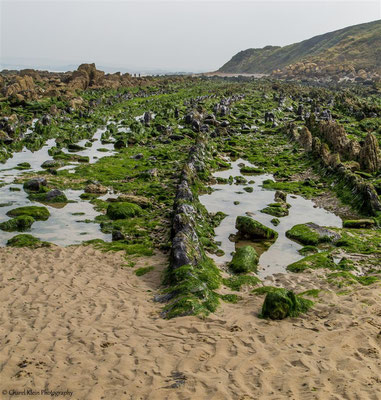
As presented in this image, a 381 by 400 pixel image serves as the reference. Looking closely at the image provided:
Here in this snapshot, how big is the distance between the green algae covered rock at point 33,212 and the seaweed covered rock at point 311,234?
505 inches

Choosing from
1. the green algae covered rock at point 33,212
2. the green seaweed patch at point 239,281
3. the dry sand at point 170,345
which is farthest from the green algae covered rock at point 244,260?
the green algae covered rock at point 33,212

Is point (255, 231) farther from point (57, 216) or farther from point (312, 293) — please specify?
point (57, 216)

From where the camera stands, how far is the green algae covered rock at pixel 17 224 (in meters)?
17.6

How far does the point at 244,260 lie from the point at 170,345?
250 inches

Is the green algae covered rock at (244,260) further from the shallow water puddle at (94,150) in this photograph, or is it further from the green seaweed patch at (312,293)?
the shallow water puddle at (94,150)

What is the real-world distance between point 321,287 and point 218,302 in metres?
4.10

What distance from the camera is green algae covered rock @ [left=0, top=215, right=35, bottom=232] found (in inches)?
693

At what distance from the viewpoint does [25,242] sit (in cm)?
A: 1616

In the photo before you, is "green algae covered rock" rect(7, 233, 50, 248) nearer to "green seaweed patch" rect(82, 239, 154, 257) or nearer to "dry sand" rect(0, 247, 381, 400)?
"green seaweed patch" rect(82, 239, 154, 257)

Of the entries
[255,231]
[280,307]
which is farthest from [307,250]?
[280,307]

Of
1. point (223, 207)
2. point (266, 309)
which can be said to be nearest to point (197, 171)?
point (223, 207)

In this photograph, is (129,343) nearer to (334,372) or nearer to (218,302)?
(218,302)

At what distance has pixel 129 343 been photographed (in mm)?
9328

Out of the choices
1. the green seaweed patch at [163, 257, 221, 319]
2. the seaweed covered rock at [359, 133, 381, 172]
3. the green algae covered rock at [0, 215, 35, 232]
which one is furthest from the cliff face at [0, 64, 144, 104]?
the green seaweed patch at [163, 257, 221, 319]
